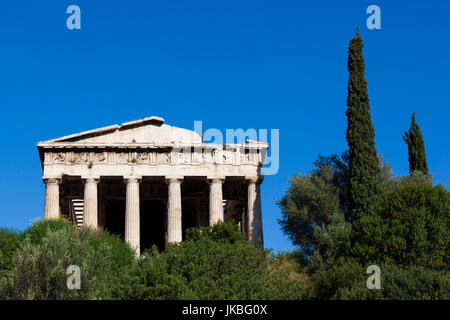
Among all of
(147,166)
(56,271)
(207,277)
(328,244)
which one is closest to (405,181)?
(328,244)

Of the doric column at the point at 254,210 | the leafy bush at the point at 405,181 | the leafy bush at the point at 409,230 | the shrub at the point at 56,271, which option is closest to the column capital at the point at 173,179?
the doric column at the point at 254,210

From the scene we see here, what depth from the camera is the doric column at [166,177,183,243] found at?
3750 centimetres

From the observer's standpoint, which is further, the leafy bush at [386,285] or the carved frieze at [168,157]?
the carved frieze at [168,157]

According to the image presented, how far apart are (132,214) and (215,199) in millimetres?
4613

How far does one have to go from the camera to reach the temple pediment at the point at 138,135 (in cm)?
3803

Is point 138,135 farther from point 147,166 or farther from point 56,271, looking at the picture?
point 56,271

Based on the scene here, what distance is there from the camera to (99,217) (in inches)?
1592

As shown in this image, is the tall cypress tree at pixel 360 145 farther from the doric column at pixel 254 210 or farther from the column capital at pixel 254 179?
the doric column at pixel 254 210

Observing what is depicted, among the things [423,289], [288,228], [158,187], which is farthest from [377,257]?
[158,187]

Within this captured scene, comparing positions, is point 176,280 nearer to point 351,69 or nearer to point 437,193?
point 437,193

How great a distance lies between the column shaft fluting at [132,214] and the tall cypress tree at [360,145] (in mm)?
11812

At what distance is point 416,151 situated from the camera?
41812 millimetres

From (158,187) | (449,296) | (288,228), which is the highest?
(158,187)

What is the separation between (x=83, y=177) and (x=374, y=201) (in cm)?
1570
